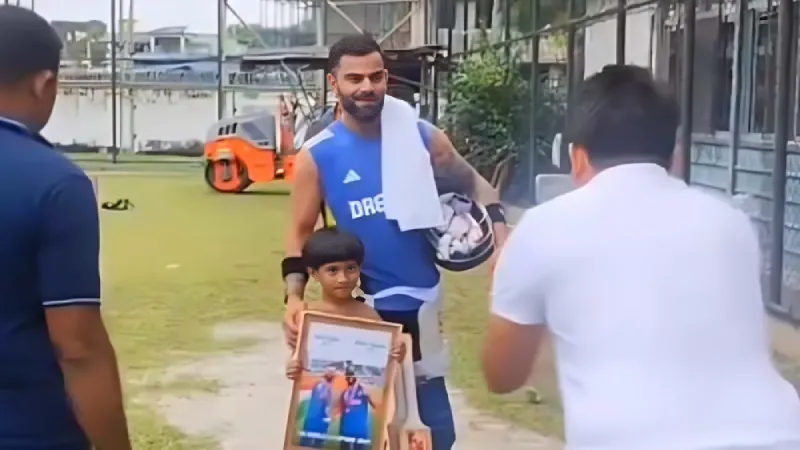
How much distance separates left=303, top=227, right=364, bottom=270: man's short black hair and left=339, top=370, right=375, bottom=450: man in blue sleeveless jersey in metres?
0.37

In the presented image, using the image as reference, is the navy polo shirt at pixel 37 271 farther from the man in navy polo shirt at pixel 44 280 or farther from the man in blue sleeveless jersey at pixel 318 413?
the man in blue sleeveless jersey at pixel 318 413

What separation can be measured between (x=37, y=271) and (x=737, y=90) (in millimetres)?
9157

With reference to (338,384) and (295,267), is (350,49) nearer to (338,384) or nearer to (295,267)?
(295,267)

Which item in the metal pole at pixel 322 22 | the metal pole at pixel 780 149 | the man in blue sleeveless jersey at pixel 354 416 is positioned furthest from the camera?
the metal pole at pixel 322 22

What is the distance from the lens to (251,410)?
729cm

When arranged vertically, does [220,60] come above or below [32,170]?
above

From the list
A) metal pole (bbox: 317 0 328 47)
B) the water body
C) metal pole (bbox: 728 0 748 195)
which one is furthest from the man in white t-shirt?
the water body

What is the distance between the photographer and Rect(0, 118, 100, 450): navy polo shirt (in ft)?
8.66

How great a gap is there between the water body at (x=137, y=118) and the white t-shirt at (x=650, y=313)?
120 feet

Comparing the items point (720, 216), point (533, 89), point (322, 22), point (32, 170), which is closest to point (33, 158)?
point (32, 170)

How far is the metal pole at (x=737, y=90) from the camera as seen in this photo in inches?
428

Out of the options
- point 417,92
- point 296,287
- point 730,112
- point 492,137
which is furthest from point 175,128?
point 296,287

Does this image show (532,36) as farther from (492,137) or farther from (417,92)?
(417,92)

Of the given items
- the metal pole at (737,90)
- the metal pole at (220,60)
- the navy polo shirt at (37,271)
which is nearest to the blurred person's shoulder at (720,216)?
the navy polo shirt at (37,271)
